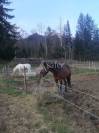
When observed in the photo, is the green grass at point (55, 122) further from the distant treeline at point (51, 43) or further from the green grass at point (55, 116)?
the distant treeline at point (51, 43)

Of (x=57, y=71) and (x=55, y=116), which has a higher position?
(x=57, y=71)

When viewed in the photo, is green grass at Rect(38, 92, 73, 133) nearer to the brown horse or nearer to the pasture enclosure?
the pasture enclosure

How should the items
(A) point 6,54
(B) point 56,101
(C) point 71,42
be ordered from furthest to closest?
1. (C) point 71,42
2. (A) point 6,54
3. (B) point 56,101

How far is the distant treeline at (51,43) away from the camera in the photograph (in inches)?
1831

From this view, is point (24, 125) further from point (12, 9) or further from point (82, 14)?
point (82, 14)

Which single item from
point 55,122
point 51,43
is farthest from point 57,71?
point 51,43

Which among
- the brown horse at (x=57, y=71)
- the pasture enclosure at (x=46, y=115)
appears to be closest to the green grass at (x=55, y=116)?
the pasture enclosure at (x=46, y=115)

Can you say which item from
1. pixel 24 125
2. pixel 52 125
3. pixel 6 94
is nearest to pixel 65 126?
pixel 52 125

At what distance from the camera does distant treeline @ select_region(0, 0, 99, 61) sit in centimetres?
4650

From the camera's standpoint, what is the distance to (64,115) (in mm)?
9039

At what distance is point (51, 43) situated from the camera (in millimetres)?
73062

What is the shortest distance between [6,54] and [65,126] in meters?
38.3

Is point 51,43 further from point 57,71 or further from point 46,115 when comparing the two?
point 46,115

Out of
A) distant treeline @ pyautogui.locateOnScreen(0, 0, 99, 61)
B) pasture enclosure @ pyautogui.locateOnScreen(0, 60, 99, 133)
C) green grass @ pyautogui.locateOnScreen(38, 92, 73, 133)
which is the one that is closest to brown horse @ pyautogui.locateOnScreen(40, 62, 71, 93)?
pasture enclosure @ pyautogui.locateOnScreen(0, 60, 99, 133)
